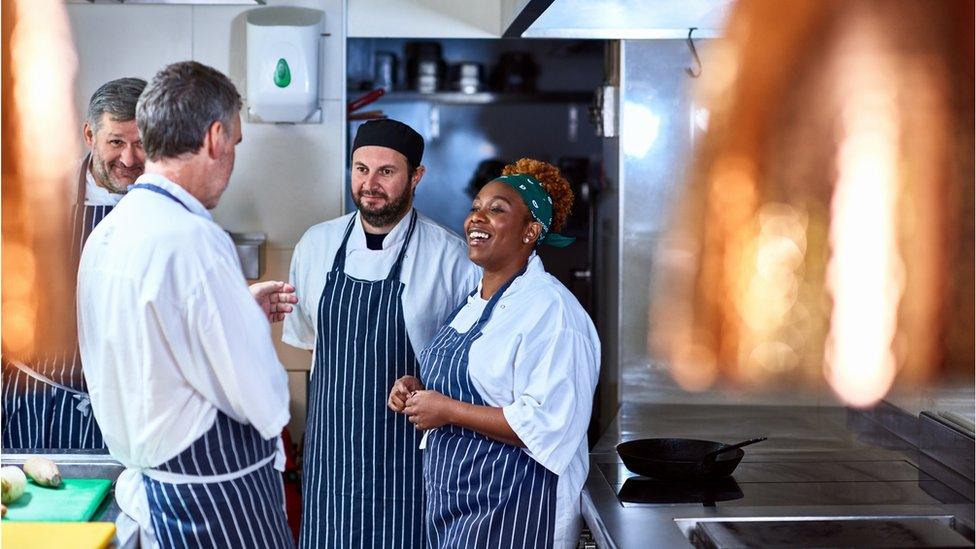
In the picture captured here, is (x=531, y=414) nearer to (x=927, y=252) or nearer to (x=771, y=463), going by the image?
(x=771, y=463)

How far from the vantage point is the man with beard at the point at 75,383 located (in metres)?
2.32

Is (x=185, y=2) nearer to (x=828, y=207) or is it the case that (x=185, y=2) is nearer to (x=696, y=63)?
(x=696, y=63)

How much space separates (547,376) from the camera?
204cm

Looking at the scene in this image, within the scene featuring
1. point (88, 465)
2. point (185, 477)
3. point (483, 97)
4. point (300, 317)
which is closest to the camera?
point (185, 477)

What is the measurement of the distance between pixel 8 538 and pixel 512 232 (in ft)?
3.66

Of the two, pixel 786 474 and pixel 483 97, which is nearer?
pixel 786 474

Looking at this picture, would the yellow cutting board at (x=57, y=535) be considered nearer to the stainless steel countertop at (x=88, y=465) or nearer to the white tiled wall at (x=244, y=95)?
the stainless steel countertop at (x=88, y=465)

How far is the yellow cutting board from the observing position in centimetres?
144

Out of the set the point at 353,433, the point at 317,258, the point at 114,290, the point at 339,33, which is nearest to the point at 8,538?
the point at 114,290

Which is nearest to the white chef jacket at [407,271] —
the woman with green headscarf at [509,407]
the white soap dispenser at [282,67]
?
the woman with green headscarf at [509,407]

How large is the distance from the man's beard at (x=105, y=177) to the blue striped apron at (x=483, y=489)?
839 millimetres

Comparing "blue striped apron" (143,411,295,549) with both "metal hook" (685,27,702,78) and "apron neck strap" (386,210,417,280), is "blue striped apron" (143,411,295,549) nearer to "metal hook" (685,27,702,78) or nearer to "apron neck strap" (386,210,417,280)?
"apron neck strap" (386,210,417,280)

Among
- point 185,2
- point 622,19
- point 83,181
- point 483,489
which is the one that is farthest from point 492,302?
point 185,2

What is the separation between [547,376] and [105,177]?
108 cm
